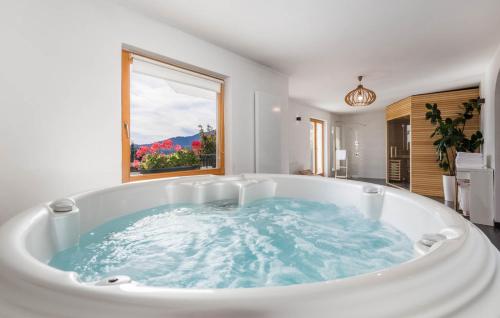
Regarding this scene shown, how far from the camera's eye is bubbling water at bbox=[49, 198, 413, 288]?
0.91 meters

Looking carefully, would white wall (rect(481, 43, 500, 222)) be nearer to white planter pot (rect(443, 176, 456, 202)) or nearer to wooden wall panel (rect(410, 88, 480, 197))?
white planter pot (rect(443, 176, 456, 202))

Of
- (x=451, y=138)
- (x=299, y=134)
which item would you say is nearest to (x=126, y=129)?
(x=299, y=134)

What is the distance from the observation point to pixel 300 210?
6.21 ft

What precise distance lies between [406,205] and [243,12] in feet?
6.22

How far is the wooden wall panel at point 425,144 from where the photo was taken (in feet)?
15.2

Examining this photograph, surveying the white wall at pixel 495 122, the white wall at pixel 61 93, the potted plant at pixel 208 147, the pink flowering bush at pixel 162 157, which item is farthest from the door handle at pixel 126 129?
the white wall at pixel 495 122

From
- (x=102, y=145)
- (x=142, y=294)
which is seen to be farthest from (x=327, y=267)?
(x=102, y=145)

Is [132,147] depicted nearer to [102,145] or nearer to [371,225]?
[102,145]

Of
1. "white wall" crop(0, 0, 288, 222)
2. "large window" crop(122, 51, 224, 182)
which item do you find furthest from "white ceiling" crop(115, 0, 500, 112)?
"large window" crop(122, 51, 224, 182)

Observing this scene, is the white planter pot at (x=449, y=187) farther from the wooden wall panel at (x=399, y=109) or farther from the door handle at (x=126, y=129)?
the door handle at (x=126, y=129)

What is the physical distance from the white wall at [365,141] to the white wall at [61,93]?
6.81 metres

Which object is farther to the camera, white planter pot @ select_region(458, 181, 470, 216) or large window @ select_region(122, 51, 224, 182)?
white planter pot @ select_region(458, 181, 470, 216)

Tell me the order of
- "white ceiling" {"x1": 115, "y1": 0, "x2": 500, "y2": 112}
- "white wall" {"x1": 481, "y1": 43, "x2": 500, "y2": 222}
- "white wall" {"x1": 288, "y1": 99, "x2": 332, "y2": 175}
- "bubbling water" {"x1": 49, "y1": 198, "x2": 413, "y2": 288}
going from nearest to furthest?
"bubbling water" {"x1": 49, "y1": 198, "x2": 413, "y2": 288} < "white ceiling" {"x1": 115, "y1": 0, "x2": 500, "y2": 112} < "white wall" {"x1": 481, "y1": 43, "x2": 500, "y2": 222} < "white wall" {"x1": 288, "y1": 99, "x2": 332, "y2": 175}

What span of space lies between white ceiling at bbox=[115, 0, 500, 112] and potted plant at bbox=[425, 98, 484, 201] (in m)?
0.64
